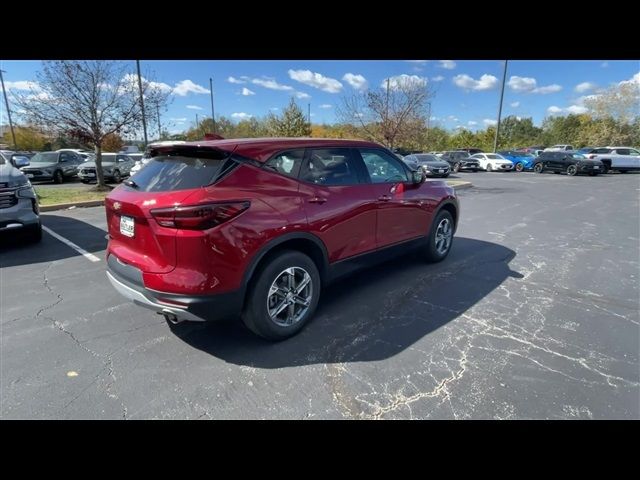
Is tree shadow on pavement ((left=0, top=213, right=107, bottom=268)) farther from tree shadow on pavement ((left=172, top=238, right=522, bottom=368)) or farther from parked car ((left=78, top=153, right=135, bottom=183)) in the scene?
parked car ((left=78, top=153, right=135, bottom=183))

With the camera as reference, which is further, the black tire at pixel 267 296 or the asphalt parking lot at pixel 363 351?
the black tire at pixel 267 296

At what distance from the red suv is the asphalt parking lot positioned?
465mm

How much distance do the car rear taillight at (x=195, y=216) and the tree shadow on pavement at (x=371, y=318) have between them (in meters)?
1.16

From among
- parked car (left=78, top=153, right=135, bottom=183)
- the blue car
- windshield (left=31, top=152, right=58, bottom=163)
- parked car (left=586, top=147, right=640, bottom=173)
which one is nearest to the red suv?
parked car (left=78, top=153, right=135, bottom=183)

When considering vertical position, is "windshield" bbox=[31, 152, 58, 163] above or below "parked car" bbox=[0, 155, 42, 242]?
above

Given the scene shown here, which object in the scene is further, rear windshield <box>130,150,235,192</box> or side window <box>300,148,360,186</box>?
side window <box>300,148,360,186</box>

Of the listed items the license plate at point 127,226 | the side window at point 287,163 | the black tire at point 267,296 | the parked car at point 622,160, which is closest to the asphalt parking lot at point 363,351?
the black tire at point 267,296

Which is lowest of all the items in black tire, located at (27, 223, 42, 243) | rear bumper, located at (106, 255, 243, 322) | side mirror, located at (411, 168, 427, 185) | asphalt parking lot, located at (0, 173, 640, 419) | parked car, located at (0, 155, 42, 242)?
asphalt parking lot, located at (0, 173, 640, 419)

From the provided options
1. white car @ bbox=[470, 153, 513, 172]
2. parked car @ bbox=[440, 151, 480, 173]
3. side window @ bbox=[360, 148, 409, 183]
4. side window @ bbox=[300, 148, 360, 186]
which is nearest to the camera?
side window @ bbox=[300, 148, 360, 186]

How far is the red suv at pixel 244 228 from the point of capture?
2.48 m

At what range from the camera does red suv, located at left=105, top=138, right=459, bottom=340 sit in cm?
248

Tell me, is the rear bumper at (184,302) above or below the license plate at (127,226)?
below

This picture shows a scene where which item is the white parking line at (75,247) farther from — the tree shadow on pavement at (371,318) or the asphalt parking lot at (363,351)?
the tree shadow on pavement at (371,318)

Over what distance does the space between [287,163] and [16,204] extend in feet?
17.0
